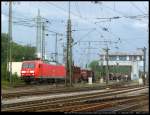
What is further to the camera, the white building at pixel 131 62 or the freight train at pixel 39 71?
the white building at pixel 131 62

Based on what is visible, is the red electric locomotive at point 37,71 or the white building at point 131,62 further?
the white building at point 131,62

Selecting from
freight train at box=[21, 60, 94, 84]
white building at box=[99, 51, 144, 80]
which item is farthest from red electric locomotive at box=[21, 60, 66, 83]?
white building at box=[99, 51, 144, 80]

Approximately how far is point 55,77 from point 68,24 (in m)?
10.6

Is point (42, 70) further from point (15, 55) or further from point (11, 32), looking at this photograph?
point (15, 55)

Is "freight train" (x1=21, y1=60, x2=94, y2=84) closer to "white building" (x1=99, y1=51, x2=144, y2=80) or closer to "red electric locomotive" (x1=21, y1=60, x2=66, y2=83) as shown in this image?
"red electric locomotive" (x1=21, y1=60, x2=66, y2=83)

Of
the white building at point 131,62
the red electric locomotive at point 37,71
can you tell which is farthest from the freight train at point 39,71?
the white building at point 131,62

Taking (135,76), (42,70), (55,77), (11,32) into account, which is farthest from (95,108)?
(135,76)

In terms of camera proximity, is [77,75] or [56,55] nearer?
[77,75]

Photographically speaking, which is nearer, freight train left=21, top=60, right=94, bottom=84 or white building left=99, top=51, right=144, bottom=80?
freight train left=21, top=60, right=94, bottom=84

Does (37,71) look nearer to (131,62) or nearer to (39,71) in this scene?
(39,71)

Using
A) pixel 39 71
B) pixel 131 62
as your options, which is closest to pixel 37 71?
pixel 39 71

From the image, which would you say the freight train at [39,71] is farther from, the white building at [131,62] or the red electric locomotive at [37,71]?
the white building at [131,62]

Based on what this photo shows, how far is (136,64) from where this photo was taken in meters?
121

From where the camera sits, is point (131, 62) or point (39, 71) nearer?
point (39, 71)
